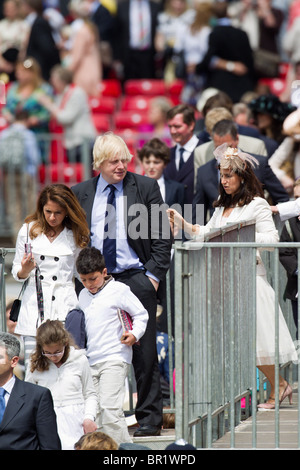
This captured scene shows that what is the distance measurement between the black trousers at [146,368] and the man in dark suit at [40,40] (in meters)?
9.12

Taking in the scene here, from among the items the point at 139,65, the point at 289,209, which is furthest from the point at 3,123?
the point at 289,209

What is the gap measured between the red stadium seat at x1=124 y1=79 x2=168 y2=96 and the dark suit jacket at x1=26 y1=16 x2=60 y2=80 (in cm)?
137

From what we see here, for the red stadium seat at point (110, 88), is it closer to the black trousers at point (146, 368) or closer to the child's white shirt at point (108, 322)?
the black trousers at point (146, 368)

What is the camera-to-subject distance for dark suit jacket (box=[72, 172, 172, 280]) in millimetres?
7699

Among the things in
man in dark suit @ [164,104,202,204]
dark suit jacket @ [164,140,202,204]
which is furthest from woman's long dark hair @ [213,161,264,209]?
man in dark suit @ [164,104,202,204]

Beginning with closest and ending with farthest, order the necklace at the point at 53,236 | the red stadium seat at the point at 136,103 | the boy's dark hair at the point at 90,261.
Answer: the boy's dark hair at the point at 90,261, the necklace at the point at 53,236, the red stadium seat at the point at 136,103

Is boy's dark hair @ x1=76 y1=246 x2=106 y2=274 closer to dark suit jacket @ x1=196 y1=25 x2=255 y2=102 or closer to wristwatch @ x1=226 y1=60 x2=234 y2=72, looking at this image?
dark suit jacket @ x1=196 y1=25 x2=255 y2=102

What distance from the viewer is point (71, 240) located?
7691 mm

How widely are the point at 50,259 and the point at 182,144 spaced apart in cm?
285

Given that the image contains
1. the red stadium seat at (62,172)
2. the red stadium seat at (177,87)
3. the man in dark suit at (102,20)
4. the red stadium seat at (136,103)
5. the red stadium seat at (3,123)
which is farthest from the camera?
the red stadium seat at (136,103)

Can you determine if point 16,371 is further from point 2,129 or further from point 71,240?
point 2,129

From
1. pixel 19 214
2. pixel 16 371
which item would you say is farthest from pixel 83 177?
pixel 16 371

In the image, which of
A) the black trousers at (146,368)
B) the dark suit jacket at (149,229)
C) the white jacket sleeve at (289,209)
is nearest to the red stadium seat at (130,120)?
the white jacket sleeve at (289,209)

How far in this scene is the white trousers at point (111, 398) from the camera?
7285mm
